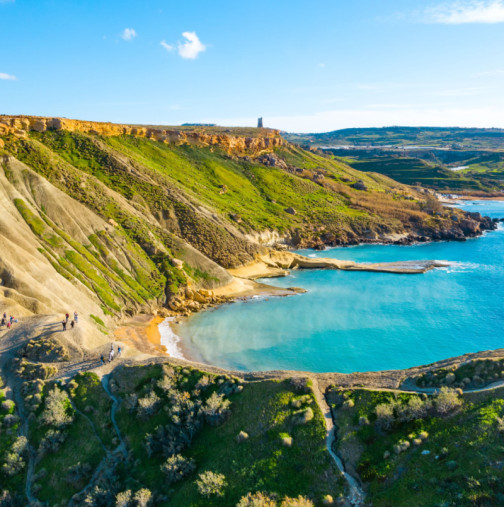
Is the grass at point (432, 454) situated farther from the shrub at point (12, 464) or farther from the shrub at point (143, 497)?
the shrub at point (12, 464)

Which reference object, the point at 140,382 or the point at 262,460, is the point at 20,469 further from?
the point at 262,460

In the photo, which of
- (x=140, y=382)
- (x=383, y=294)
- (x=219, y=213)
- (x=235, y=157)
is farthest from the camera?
(x=235, y=157)

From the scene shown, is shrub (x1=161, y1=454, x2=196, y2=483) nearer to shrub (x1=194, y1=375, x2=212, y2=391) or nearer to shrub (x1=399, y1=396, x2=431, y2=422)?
shrub (x1=194, y1=375, x2=212, y2=391)

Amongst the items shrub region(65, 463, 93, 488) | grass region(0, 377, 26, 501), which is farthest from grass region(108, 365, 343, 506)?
grass region(0, 377, 26, 501)

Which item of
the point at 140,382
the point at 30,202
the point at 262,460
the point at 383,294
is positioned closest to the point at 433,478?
the point at 262,460

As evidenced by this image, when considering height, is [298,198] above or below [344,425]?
above

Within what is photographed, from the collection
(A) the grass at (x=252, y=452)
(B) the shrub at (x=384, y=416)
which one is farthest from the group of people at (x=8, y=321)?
(B) the shrub at (x=384, y=416)

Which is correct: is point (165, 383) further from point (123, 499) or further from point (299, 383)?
point (299, 383)
